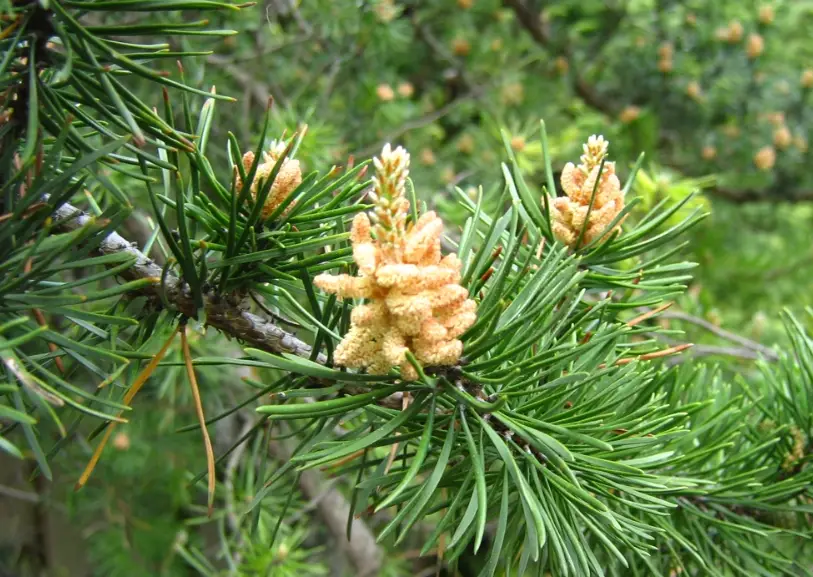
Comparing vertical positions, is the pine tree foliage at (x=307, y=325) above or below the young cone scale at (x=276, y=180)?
below

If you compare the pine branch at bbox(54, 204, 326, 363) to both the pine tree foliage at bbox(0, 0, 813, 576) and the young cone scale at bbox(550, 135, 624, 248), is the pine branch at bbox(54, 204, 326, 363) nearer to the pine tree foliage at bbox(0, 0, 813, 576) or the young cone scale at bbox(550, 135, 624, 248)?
the pine tree foliage at bbox(0, 0, 813, 576)

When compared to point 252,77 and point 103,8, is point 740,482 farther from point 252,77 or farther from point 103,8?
point 252,77

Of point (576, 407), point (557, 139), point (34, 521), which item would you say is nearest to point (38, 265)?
point (576, 407)

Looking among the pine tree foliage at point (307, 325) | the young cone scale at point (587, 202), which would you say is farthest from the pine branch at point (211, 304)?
the young cone scale at point (587, 202)

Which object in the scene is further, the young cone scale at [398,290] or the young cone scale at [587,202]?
the young cone scale at [587,202]

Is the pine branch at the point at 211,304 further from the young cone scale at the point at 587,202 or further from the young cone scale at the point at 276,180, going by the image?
the young cone scale at the point at 587,202

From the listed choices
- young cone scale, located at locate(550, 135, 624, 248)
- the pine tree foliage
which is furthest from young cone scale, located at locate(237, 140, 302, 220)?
young cone scale, located at locate(550, 135, 624, 248)
